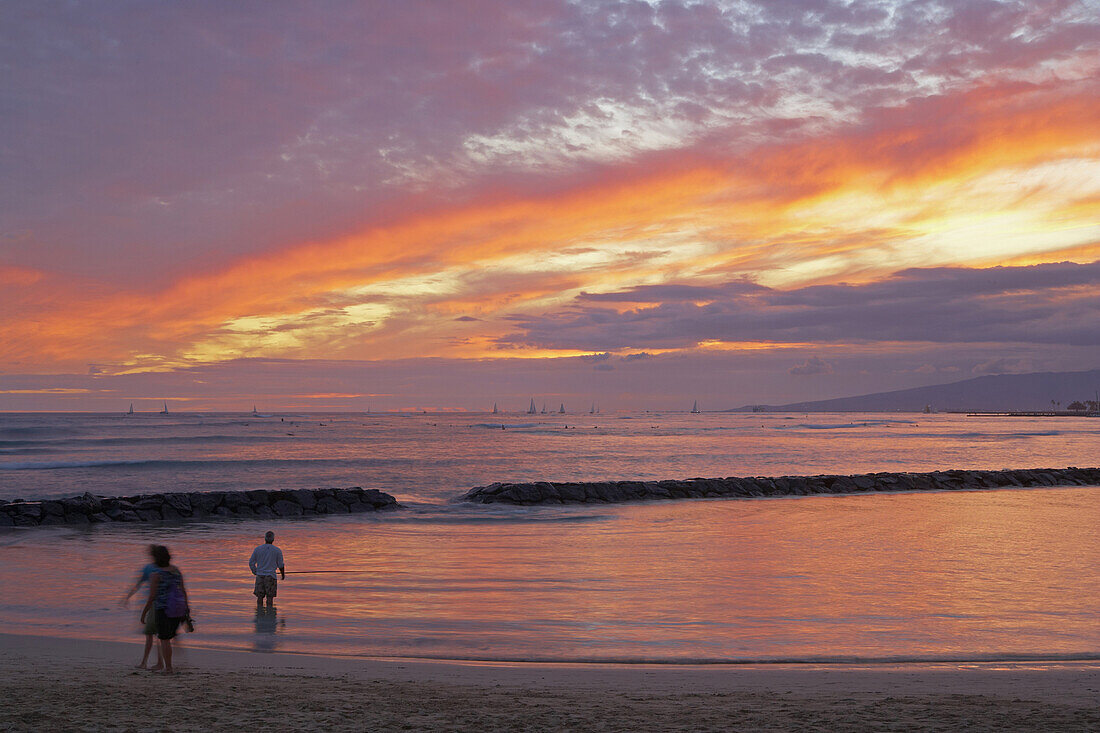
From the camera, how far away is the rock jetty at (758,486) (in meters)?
30.4

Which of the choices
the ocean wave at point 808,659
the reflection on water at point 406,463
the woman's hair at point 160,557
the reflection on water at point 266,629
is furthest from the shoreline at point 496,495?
the ocean wave at point 808,659

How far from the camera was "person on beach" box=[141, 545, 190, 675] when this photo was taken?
8.91m

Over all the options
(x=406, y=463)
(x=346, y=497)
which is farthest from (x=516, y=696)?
(x=406, y=463)

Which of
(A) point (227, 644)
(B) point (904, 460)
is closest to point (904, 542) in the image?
(A) point (227, 644)

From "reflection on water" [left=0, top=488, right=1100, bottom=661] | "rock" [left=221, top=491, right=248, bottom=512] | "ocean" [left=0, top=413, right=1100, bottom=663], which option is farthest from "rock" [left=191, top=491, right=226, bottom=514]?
"reflection on water" [left=0, top=488, right=1100, bottom=661]

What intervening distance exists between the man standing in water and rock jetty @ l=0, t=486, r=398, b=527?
14125 millimetres

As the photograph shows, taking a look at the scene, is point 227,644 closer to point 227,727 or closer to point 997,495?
point 227,727

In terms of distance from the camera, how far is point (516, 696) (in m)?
7.75

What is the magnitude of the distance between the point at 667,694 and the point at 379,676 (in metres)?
3.04

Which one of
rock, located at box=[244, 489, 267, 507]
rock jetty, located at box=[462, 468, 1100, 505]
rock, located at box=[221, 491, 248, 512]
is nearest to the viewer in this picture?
rock, located at box=[221, 491, 248, 512]

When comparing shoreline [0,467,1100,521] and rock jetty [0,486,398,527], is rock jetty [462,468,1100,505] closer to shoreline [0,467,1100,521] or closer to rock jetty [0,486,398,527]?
shoreline [0,467,1100,521]

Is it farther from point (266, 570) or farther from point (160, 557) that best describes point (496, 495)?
point (160, 557)

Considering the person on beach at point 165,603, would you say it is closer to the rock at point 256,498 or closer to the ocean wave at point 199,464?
the rock at point 256,498

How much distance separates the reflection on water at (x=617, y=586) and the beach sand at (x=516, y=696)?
0.92 metres
